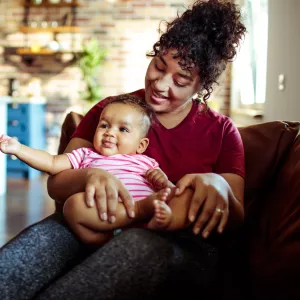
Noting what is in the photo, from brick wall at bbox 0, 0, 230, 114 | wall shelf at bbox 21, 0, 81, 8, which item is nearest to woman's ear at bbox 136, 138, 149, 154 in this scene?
brick wall at bbox 0, 0, 230, 114

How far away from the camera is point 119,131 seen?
1.45 meters

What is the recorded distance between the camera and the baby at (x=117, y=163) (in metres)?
1.17

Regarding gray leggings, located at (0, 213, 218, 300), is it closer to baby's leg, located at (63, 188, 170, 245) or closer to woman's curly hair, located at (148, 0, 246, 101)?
baby's leg, located at (63, 188, 170, 245)

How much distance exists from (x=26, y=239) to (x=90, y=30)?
5.65 meters

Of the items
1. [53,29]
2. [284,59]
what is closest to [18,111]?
[53,29]

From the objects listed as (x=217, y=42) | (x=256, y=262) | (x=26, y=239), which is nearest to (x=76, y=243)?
(x=26, y=239)

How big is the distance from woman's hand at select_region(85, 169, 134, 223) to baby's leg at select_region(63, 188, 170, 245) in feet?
0.05

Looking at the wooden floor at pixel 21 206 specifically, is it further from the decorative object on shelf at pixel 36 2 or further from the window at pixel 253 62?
the decorative object on shelf at pixel 36 2

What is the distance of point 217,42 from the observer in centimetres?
149

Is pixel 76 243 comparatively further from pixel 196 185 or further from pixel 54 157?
pixel 196 185

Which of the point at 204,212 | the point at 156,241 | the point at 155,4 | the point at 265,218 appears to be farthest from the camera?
the point at 155,4

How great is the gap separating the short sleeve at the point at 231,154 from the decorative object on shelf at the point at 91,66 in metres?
4.66

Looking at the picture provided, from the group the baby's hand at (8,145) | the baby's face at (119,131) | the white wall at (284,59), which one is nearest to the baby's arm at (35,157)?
the baby's hand at (8,145)

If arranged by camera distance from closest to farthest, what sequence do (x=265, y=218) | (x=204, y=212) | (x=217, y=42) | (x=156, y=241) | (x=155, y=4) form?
(x=156, y=241)
(x=204, y=212)
(x=265, y=218)
(x=217, y=42)
(x=155, y=4)
